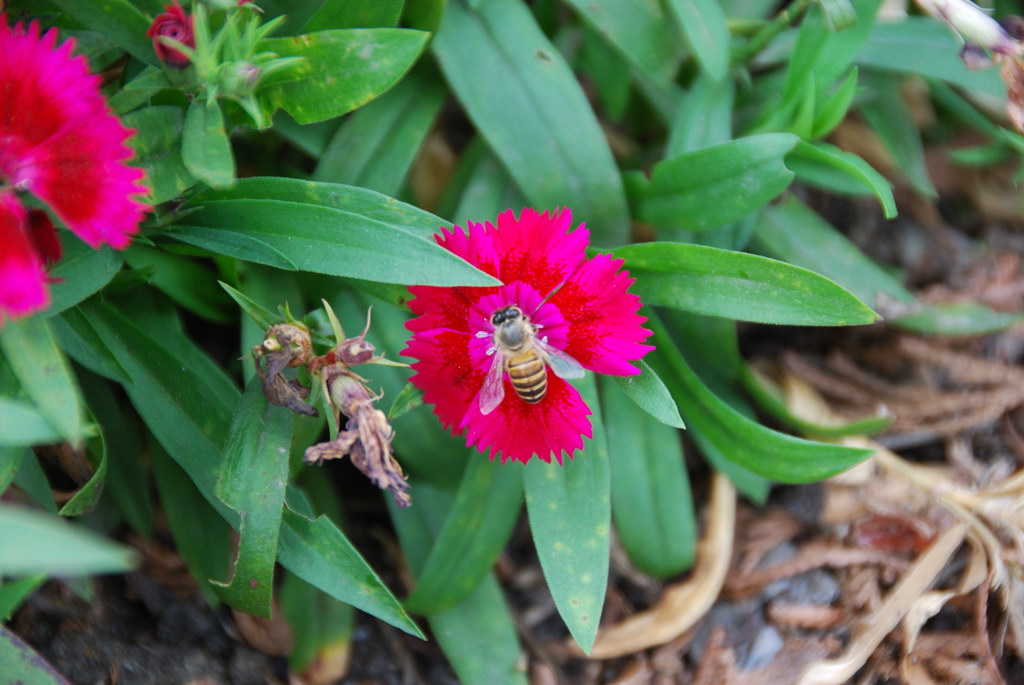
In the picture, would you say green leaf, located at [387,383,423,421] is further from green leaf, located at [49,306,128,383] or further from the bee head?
green leaf, located at [49,306,128,383]

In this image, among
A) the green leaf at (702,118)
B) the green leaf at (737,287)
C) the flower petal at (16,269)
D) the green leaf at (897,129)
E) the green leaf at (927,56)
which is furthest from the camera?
the green leaf at (897,129)

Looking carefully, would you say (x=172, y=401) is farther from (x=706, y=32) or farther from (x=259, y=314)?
(x=706, y=32)

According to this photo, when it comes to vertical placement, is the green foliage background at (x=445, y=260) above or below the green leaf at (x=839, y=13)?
below

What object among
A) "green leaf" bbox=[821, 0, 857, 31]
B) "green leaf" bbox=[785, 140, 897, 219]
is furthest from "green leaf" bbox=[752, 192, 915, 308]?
"green leaf" bbox=[821, 0, 857, 31]

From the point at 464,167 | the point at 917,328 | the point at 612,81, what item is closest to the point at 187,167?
the point at 464,167

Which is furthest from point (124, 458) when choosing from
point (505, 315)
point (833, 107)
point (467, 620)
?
point (833, 107)

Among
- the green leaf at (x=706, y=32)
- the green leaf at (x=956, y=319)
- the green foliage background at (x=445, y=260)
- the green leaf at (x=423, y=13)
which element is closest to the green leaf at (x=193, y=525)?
the green foliage background at (x=445, y=260)

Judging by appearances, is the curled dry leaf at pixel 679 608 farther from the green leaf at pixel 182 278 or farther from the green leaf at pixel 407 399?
the green leaf at pixel 182 278
